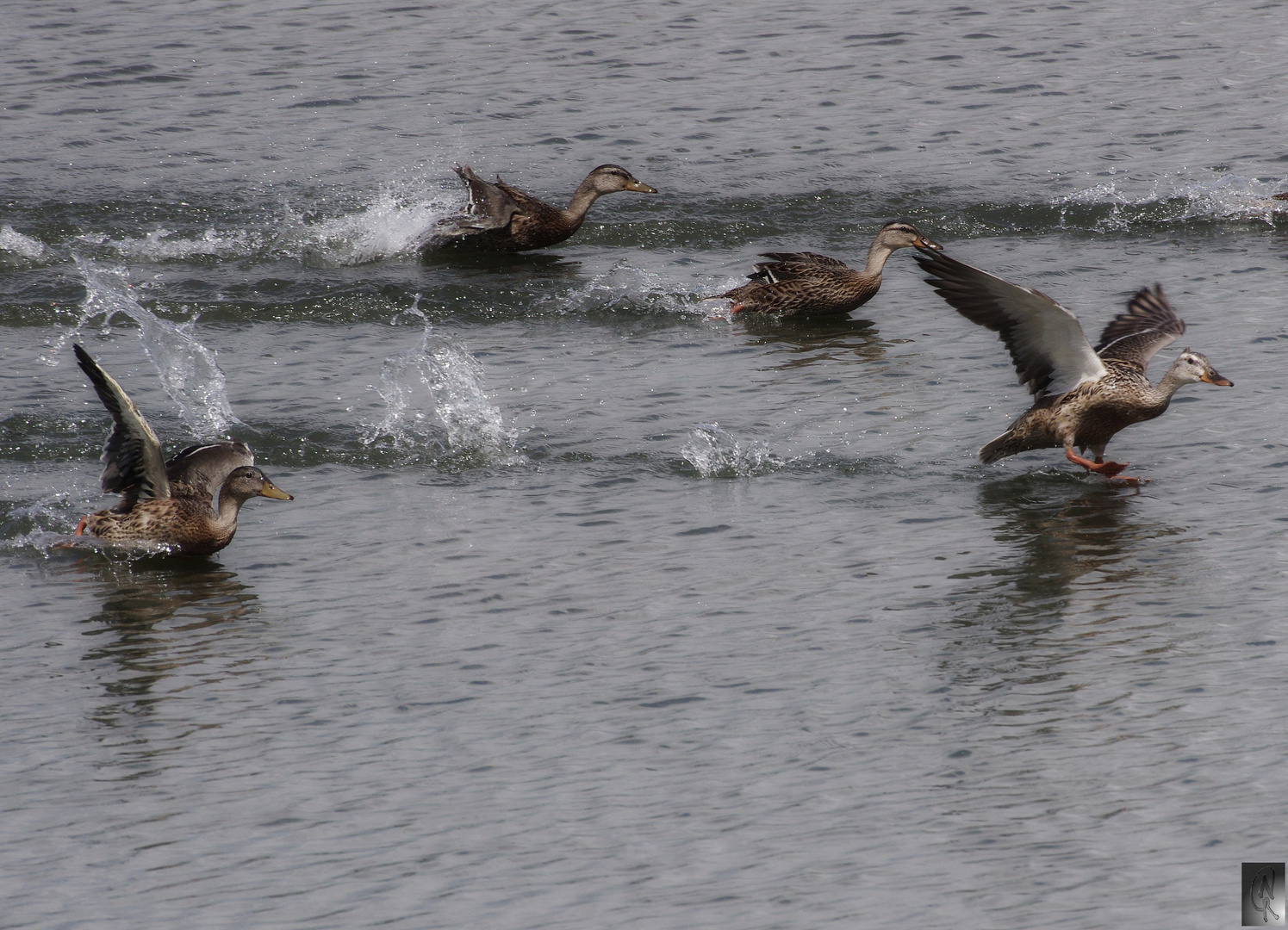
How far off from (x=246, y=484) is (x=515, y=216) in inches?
244

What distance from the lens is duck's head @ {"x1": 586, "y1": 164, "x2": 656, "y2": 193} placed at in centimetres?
1420

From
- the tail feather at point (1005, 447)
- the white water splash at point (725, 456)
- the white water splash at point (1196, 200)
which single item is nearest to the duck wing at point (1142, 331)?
the tail feather at point (1005, 447)

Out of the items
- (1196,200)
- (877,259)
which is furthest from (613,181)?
(1196,200)

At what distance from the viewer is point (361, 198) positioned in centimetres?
1498

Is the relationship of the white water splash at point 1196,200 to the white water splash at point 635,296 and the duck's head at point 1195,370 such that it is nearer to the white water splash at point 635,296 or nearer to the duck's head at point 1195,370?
the white water splash at point 635,296

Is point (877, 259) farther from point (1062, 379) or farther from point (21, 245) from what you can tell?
point (21, 245)

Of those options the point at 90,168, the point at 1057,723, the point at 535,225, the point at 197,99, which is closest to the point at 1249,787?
the point at 1057,723

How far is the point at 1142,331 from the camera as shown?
1002 centimetres

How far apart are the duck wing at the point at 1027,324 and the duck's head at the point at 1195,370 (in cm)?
41

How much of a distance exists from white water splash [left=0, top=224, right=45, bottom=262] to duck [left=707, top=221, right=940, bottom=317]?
5.75 meters

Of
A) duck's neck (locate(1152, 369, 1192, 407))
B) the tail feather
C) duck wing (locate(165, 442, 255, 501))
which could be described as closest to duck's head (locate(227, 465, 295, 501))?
duck wing (locate(165, 442, 255, 501))

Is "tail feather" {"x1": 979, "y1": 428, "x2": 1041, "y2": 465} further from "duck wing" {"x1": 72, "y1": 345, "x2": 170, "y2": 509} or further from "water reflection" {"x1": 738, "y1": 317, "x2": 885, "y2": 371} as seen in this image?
"duck wing" {"x1": 72, "y1": 345, "x2": 170, "y2": 509}

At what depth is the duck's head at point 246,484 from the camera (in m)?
8.28

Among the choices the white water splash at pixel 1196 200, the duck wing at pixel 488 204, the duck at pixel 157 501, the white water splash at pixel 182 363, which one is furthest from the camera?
the duck wing at pixel 488 204
